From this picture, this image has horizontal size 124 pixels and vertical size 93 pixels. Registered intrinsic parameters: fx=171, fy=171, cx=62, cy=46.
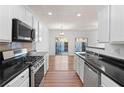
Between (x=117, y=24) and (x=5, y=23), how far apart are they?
168 cm

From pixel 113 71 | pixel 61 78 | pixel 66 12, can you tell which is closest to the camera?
pixel 113 71

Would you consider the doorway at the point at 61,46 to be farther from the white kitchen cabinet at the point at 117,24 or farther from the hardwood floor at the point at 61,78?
the white kitchen cabinet at the point at 117,24

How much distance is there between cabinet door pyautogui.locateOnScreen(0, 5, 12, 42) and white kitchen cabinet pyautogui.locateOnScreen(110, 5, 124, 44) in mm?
1667

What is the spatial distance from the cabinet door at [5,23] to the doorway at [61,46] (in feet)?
40.7

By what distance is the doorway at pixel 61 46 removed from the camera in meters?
15.2

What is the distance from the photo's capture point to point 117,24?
256cm

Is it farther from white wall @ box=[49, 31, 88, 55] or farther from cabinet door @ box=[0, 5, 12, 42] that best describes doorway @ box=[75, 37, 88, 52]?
cabinet door @ box=[0, 5, 12, 42]

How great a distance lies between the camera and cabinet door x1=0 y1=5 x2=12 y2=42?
2393mm

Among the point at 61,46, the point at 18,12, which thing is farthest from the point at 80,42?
the point at 18,12

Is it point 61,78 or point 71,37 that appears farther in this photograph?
Result: point 71,37

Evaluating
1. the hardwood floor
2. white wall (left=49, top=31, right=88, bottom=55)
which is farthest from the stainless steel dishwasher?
white wall (left=49, top=31, right=88, bottom=55)

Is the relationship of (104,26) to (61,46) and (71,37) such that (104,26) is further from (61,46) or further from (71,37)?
(61,46)

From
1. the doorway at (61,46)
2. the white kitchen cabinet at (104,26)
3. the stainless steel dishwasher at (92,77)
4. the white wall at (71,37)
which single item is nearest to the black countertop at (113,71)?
the stainless steel dishwasher at (92,77)
